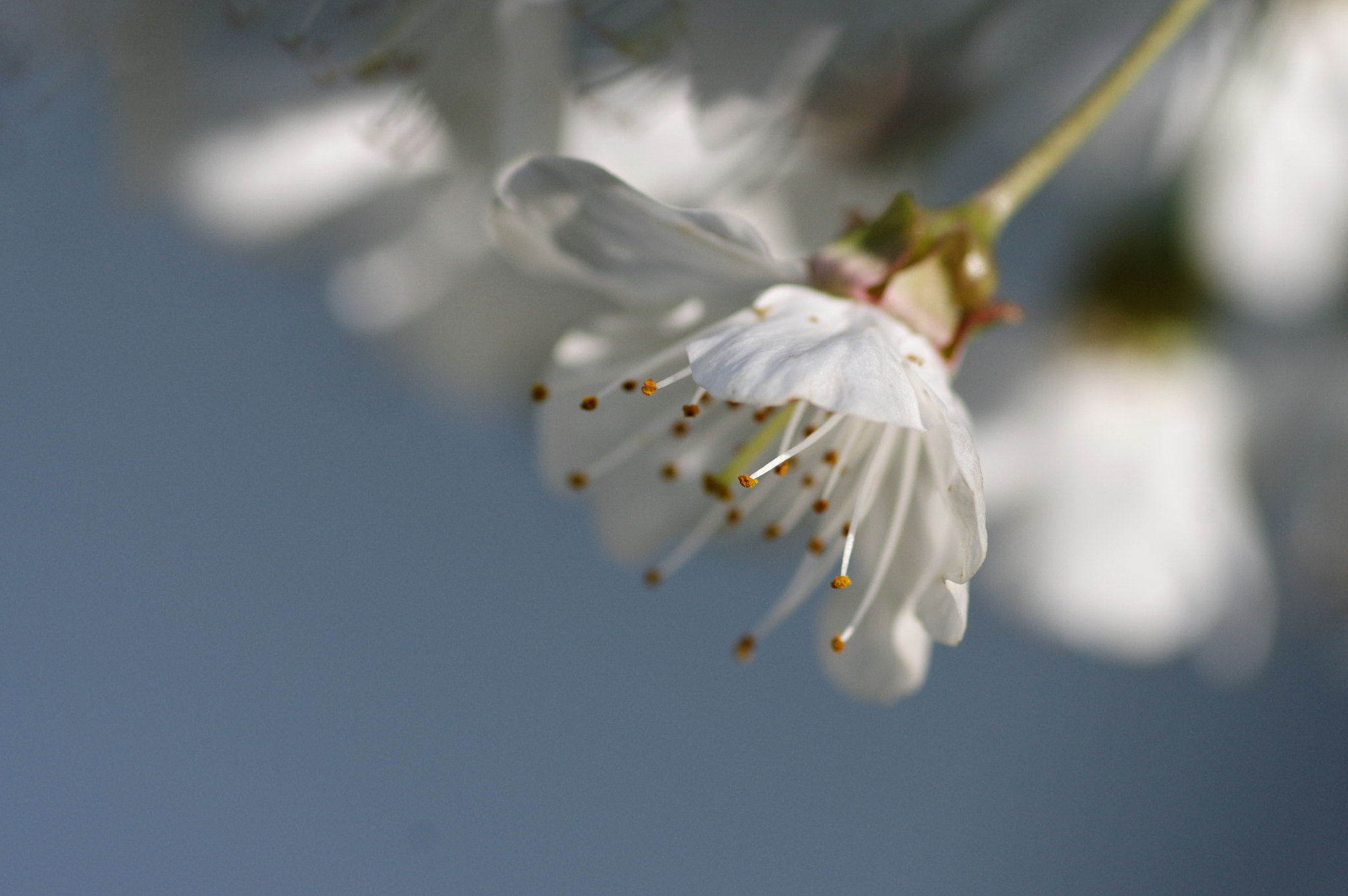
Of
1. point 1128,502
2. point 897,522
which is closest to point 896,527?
point 897,522

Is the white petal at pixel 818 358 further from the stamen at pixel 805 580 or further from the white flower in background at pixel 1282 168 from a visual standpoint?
the white flower in background at pixel 1282 168

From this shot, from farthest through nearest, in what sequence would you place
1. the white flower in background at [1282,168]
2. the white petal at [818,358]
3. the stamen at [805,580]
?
the white flower in background at [1282,168] < the stamen at [805,580] < the white petal at [818,358]

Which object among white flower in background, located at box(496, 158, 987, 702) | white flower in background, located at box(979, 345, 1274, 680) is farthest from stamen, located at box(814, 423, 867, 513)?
white flower in background, located at box(979, 345, 1274, 680)

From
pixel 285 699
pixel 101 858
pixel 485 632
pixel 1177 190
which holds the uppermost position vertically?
pixel 1177 190

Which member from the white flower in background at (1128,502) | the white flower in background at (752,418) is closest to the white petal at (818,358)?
the white flower in background at (752,418)

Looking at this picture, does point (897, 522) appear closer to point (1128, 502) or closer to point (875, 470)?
point (875, 470)

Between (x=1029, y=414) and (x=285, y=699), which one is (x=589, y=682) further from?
(x=1029, y=414)

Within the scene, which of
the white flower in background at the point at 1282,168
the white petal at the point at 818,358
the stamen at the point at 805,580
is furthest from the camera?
the white flower in background at the point at 1282,168

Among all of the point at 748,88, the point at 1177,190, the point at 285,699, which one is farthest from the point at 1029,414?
the point at 285,699
